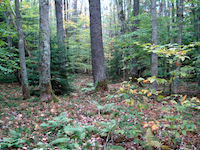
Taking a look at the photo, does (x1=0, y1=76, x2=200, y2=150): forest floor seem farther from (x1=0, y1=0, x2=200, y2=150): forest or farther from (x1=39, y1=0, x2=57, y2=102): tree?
(x1=39, y1=0, x2=57, y2=102): tree

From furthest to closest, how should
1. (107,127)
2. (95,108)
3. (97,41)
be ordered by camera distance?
(97,41)
(95,108)
(107,127)

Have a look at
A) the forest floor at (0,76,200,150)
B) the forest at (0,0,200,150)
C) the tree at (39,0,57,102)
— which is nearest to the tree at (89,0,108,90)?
the forest at (0,0,200,150)

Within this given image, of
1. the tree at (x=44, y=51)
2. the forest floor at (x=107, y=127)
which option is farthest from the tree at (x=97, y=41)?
the tree at (x=44, y=51)

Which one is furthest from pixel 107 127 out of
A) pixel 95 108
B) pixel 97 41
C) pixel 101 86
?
pixel 97 41

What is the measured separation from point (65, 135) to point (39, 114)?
1.85 metres

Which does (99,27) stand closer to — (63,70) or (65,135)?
(63,70)

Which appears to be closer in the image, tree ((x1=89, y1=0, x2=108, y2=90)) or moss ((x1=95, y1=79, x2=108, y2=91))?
tree ((x1=89, y1=0, x2=108, y2=90))

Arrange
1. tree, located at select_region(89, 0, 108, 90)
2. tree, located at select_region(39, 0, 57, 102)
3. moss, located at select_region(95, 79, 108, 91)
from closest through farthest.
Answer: tree, located at select_region(39, 0, 57, 102), tree, located at select_region(89, 0, 108, 90), moss, located at select_region(95, 79, 108, 91)

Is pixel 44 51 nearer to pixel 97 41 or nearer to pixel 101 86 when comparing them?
pixel 97 41

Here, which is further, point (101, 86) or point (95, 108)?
point (101, 86)

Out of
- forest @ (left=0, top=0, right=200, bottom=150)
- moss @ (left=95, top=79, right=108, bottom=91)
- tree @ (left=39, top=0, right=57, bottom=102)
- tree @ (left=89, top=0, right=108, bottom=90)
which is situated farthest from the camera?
moss @ (left=95, top=79, right=108, bottom=91)

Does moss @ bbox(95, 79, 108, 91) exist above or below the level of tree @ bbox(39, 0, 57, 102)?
below

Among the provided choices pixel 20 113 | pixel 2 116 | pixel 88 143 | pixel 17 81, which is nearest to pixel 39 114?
pixel 20 113

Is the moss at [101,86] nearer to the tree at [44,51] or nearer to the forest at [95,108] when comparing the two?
the forest at [95,108]
